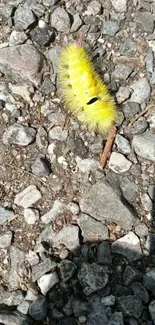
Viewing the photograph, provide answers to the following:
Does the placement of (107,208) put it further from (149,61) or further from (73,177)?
(149,61)

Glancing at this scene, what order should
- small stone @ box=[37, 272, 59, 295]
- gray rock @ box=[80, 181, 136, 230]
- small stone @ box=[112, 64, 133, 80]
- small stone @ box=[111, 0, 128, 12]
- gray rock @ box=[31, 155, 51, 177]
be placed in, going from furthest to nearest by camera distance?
small stone @ box=[111, 0, 128, 12]
small stone @ box=[112, 64, 133, 80]
gray rock @ box=[31, 155, 51, 177]
gray rock @ box=[80, 181, 136, 230]
small stone @ box=[37, 272, 59, 295]

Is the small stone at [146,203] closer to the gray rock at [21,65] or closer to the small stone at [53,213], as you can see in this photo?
the small stone at [53,213]

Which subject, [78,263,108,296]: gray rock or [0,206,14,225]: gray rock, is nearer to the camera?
[78,263,108,296]: gray rock

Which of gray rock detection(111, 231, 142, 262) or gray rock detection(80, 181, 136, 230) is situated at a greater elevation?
gray rock detection(80, 181, 136, 230)

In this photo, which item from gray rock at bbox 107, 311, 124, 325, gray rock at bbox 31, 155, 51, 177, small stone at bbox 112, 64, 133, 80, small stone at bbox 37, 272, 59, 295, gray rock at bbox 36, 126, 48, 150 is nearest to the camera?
gray rock at bbox 107, 311, 124, 325

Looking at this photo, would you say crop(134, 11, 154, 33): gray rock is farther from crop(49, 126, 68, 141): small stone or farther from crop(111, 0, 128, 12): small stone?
crop(49, 126, 68, 141): small stone

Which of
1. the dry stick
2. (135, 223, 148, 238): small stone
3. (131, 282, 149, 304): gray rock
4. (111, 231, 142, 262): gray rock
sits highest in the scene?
the dry stick

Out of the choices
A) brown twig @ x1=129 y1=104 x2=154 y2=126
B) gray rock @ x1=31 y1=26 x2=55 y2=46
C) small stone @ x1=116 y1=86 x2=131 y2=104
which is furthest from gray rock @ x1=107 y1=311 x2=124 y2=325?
gray rock @ x1=31 y1=26 x2=55 y2=46

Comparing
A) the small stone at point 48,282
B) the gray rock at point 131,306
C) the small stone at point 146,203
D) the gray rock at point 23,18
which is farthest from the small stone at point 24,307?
the gray rock at point 23,18

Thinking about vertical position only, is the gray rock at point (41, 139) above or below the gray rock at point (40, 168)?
above
